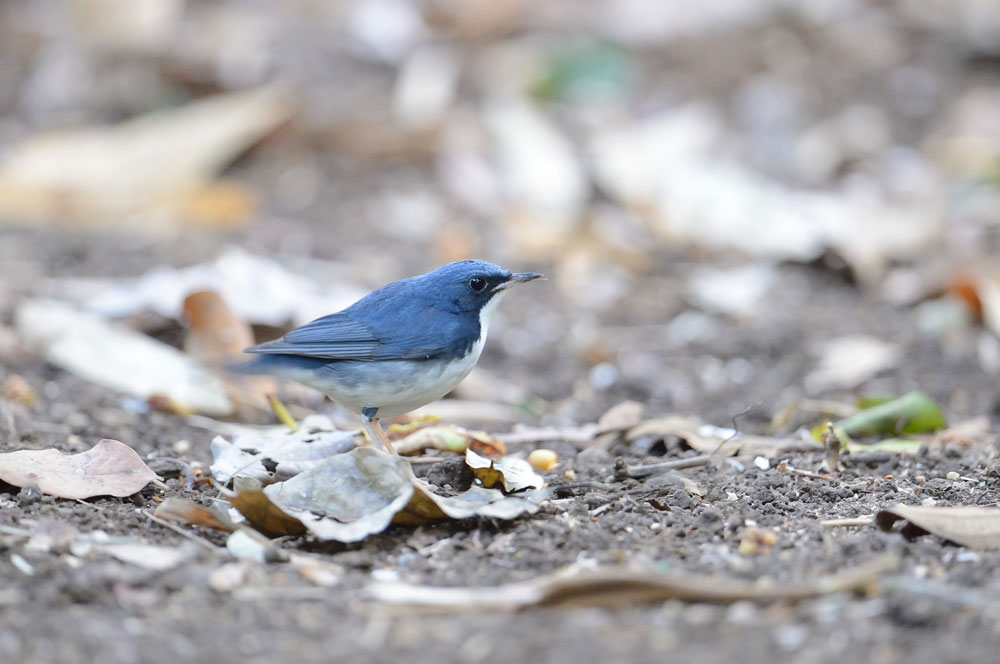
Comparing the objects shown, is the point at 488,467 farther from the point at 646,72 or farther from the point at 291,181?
the point at 646,72

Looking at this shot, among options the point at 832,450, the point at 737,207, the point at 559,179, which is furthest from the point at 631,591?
the point at 559,179

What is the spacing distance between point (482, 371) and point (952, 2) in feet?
26.8

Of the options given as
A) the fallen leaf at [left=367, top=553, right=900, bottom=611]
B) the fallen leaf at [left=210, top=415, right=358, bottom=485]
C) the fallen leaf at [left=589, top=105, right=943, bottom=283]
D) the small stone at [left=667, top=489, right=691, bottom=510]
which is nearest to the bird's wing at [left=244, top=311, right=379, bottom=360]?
the fallen leaf at [left=210, top=415, right=358, bottom=485]

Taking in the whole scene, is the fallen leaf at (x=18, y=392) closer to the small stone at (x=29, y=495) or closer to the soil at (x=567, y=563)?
the soil at (x=567, y=563)

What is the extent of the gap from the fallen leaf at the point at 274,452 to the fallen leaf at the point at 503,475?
587 mm

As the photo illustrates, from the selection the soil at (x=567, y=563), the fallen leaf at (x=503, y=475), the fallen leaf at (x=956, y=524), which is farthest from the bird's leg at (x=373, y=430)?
the fallen leaf at (x=956, y=524)

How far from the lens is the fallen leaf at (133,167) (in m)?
8.12

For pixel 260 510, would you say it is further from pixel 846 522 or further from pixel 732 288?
pixel 732 288

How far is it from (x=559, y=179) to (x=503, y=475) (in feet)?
17.3

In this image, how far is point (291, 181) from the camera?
29.5ft

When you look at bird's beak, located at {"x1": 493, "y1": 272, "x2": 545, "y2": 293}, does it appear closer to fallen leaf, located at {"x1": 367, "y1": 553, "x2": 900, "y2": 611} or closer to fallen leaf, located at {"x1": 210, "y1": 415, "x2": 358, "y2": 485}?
fallen leaf, located at {"x1": 210, "y1": 415, "x2": 358, "y2": 485}

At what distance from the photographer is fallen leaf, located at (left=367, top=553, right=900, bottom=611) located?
280cm

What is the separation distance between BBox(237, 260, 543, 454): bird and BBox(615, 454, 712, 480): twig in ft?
2.48

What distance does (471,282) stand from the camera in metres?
4.64
